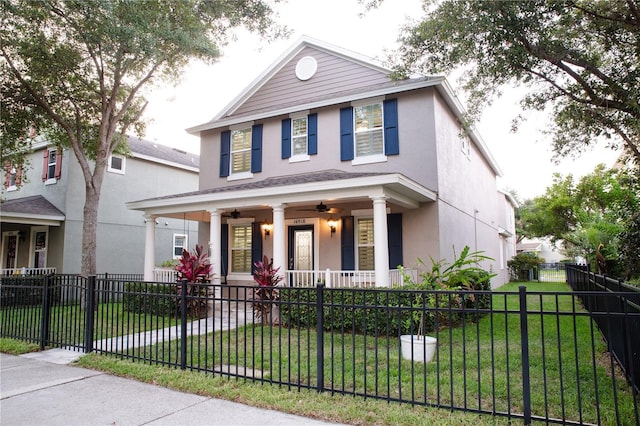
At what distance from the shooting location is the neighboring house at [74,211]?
15375mm

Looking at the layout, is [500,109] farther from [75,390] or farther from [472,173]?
[75,390]

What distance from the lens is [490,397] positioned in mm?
4445

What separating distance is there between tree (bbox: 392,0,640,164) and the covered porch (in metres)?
2.64

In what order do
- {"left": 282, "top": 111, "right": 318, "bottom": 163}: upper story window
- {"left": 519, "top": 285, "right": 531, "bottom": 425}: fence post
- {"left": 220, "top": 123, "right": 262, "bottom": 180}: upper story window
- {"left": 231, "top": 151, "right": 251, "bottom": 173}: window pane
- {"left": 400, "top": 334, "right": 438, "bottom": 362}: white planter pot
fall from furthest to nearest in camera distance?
{"left": 231, "top": 151, "right": 251, "bottom": 173}: window pane → {"left": 220, "top": 123, "right": 262, "bottom": 180}: upper story window → {"left": 282, "top": 111, "right": 318, "bottom": 163}: upper story window → {"left": 400, "top": 334, "right": 438, "bottom": 362}: white planter pot → {"left": 519, "top": 285, "right": 531, "bottom": 425}: fence post

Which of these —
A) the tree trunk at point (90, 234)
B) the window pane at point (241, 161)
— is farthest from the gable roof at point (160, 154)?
the window pane at point (241, 161)

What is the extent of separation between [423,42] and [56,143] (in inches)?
526

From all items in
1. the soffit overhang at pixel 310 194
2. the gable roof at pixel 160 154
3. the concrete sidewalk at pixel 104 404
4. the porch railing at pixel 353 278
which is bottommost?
the concrete sidewalk at pixel 104 404

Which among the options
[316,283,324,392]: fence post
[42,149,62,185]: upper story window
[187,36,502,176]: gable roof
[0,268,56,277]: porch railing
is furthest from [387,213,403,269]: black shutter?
[42,149,62,185]: upper story window

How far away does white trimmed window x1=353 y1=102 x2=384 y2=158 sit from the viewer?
1130 centimetres

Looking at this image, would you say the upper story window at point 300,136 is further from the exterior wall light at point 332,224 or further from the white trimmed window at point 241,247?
the white trimmed window at point 241,247

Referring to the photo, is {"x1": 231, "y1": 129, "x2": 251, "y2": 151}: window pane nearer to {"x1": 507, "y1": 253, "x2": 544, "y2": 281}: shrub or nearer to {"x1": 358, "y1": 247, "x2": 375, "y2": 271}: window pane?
{"x1": 358, "y1": 247, "x2": 375, "y2": 271}: window pane

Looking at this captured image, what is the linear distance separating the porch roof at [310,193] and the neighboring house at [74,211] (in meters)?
5.95

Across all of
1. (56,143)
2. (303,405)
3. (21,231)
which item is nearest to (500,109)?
(303,405)

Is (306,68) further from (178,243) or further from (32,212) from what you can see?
(178,243)
